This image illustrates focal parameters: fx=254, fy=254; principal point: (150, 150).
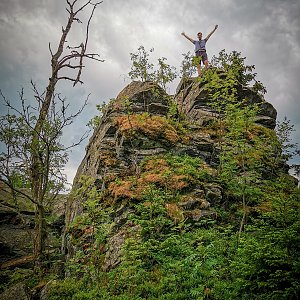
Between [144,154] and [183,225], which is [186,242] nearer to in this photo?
[183,225]

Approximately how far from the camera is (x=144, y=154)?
1397 cm

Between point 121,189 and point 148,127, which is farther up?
point 148,127

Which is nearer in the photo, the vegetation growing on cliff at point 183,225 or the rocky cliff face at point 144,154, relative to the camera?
the vegetation growing on cliff at point 183,225

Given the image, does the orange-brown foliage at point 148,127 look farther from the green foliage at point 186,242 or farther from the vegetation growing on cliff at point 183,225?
the green foliage at point 186,242

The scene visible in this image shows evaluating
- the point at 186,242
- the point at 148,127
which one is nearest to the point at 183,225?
the point at 186,242

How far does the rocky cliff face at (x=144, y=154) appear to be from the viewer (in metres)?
10.5

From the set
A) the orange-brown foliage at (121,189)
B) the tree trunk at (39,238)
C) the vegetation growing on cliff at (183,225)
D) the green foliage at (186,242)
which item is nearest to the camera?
the green foliage at (186,242)

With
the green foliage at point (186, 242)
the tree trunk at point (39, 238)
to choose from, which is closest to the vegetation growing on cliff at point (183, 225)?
the green foliage at point (186, 242)

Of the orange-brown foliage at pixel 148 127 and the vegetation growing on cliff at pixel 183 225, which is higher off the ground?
the orange-brown foliage at pixel 148 127

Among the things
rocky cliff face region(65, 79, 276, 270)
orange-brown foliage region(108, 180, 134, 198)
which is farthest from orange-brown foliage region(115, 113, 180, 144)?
orange-brown foliage region(108, 180, 134, 198)

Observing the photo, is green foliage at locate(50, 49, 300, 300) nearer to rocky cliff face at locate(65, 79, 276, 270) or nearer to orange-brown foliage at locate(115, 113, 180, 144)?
rocky cliff face at locate(65, 79, 276, 270)

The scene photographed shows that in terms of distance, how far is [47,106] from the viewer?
9484mm

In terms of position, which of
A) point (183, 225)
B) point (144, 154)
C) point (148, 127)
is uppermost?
point (148, 127)

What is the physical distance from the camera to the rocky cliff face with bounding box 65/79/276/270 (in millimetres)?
10508
